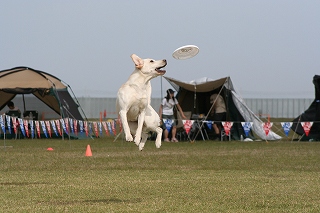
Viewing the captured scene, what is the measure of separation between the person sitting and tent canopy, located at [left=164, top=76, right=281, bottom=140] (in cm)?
33

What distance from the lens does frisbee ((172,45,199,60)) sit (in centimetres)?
1235

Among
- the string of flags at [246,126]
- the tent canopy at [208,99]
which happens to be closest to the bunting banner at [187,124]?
the string of flags at [246,126]

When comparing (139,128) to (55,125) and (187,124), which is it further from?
(55,125)

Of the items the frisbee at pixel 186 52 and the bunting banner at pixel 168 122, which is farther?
the bunting banner at pixel 168 122

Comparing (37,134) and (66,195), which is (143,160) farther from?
(37,134)

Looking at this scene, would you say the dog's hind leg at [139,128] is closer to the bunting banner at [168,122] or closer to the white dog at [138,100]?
the white dog at [138,100]

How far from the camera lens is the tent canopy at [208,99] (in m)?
33.9

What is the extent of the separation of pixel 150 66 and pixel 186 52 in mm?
777

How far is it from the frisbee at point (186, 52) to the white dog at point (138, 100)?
12.8 inches

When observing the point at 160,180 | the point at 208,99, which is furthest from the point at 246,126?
the point at 160,180

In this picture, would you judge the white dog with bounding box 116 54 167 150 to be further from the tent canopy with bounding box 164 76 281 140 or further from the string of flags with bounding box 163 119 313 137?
the tent canopy with bounding box 164 76 281 140

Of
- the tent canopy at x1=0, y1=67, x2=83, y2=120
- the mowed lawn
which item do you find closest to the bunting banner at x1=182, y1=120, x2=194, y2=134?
the mowed lawn

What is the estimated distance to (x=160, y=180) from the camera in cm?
1617

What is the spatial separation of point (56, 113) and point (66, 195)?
956 inches
